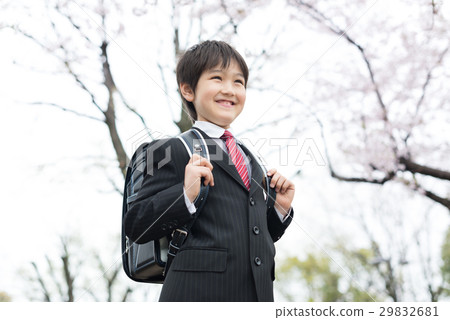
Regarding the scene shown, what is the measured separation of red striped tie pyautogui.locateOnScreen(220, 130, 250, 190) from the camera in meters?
1.54

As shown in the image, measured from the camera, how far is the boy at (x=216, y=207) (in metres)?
1.30

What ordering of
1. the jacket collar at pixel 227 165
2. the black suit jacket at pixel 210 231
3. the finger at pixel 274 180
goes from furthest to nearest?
the finger at pixel 274 180, the jacket collar at pixel 227 165, the black suit jacket at pixel 210 231

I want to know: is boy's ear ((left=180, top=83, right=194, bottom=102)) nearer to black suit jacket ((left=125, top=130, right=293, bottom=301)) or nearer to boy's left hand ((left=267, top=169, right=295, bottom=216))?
black suit jacket ((left=125, top=130, right=293, bottom=301))

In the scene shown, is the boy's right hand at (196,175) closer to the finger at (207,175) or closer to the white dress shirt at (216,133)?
the finger at (207,175)

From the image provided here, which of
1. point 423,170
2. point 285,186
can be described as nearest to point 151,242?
point 285,186

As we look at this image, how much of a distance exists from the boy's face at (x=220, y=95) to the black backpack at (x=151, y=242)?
0.10 metres

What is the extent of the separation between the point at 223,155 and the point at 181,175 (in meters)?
0.18

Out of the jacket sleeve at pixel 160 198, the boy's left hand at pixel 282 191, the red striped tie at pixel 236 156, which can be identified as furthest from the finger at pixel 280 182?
the jacket sleeve at pixel 160 198

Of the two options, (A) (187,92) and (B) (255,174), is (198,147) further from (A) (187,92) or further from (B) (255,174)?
(A) (187,92)

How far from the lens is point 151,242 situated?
1441 millimetres

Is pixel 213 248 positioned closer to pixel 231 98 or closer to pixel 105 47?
pixel 231 98

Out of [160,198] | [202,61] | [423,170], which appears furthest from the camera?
[423,170]

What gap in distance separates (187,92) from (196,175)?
1.76 ft

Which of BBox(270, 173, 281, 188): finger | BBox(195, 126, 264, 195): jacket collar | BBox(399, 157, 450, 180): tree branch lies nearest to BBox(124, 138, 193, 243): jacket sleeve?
BBox(195, 126, 264, 195): jacket collar
